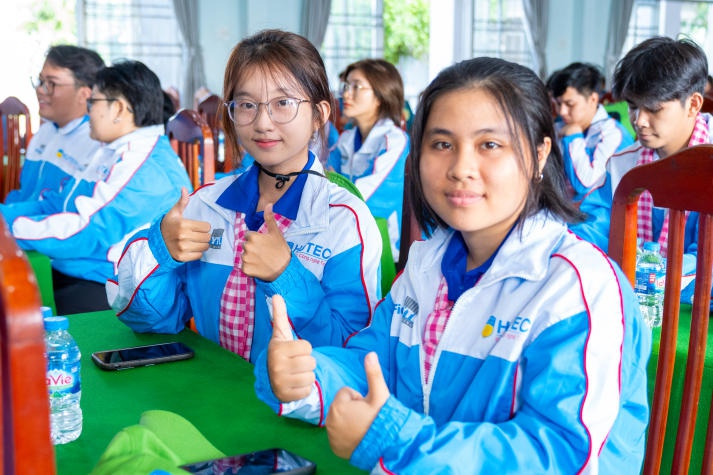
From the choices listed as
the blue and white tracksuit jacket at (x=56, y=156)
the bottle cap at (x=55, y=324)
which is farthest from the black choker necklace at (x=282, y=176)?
the blue and white tracksuit jacket at (x=56, y=156)

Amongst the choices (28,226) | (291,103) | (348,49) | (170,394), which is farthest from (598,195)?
(348,49)

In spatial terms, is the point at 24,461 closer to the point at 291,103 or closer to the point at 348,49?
the point at 291,103

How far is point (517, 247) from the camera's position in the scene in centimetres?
95

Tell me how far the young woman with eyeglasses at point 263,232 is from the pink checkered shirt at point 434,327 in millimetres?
362

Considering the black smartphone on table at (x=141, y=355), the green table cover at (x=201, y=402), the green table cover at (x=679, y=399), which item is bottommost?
the green table cover at (x=679, y=399)

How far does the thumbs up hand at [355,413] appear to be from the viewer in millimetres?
820

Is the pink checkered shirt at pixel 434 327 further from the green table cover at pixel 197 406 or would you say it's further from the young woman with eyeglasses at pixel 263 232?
the young woman with eyeglasses at pixel 263 232

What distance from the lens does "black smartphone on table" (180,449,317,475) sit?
2.73 feet

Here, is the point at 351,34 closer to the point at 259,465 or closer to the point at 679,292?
the point at 679,292

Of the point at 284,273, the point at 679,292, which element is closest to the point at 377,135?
the point at 284,273

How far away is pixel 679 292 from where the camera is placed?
1.10 meters

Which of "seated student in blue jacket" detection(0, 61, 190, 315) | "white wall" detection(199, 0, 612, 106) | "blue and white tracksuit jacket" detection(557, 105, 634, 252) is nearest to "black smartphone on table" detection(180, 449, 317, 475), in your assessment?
"seated student in blue jacket" detection(0, 61, 190, 315)

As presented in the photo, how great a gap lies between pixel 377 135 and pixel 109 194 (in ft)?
5.85

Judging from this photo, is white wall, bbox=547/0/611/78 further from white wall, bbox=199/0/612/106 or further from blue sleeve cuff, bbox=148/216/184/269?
blue sleeve cuff, bbox=148/216/184/269
